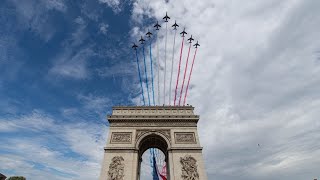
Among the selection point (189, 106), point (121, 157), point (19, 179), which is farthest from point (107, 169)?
point (19, 179)

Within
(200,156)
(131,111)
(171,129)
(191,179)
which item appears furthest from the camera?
(131,111)

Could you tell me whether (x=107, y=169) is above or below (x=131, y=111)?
below

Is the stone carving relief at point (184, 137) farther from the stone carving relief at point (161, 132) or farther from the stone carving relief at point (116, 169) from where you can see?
the stone carving relief at point (116, 169)

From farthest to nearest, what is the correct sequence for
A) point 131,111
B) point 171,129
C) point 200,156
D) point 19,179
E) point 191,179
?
point 19,179
point 131,111
point 171,129
point 200,156
point 191,179

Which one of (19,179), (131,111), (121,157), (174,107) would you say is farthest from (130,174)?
(19,179)

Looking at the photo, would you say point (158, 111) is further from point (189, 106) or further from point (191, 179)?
point (191, 179)

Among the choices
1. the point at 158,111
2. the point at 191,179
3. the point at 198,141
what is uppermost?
the point at 158,111

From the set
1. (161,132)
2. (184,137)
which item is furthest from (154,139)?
(184,137)

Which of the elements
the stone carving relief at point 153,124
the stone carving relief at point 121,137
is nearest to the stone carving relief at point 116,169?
the stone carving relief at point 121,137

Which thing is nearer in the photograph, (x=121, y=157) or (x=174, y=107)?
(x=121, y=157)
